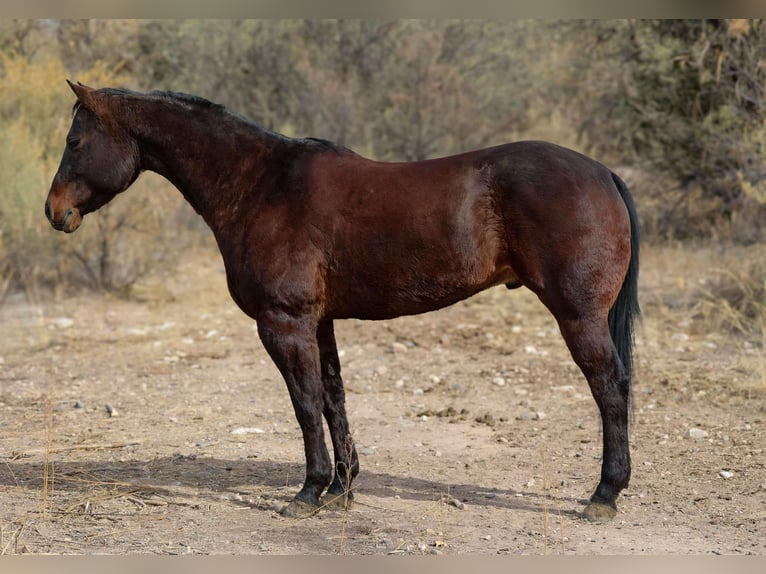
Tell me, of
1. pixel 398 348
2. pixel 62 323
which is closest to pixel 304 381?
pixel 398 348

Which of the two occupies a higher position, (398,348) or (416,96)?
(416,96)

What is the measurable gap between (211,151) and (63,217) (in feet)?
2.84

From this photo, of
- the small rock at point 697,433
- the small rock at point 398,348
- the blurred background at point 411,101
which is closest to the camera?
the small rock at point 697,433

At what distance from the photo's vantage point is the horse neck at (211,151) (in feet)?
15.9

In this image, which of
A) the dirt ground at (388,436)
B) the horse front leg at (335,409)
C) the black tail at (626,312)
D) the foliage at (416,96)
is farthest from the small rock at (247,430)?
the foliage at (416,96)

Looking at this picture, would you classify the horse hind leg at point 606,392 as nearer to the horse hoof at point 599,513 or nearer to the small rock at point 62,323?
the horse hoof at point 599,513

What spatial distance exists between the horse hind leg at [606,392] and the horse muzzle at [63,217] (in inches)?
105

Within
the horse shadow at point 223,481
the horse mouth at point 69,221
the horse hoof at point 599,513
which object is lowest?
the horse shadow at point 223,481

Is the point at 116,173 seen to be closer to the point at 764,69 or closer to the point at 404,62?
the point at 764,69

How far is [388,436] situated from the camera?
21.2 feet

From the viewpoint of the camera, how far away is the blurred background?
11.0 metres

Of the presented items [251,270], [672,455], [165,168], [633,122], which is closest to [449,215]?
[251,270]

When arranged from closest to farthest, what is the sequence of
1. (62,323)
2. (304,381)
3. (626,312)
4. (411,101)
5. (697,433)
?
(304,381) → (626,312) → (697,433) → (62,323) → (411,101)

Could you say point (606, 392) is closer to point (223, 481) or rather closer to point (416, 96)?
point (223, 481)
